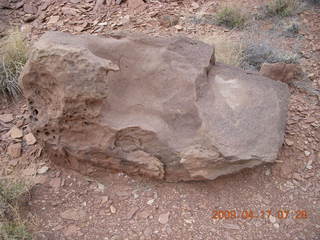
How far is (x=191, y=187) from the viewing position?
99.7 inches

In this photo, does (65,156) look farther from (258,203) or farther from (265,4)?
(265,4)

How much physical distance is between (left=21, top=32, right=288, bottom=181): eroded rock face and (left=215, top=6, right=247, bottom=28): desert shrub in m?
1.85

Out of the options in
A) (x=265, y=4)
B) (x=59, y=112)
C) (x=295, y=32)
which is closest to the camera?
(x=59, y=112)

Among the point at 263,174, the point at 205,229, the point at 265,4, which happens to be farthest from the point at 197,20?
the point at 205,229

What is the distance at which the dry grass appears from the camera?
3.45 metres

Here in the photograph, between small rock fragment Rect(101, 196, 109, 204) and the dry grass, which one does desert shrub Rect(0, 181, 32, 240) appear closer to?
small rock fragment Rect(101, 196, 109, 204)

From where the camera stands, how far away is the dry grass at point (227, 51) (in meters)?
3.45

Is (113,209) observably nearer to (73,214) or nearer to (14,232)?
(73,214)

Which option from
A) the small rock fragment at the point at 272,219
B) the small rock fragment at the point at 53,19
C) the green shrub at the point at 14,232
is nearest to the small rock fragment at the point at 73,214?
the green shrub at the point at 14,232

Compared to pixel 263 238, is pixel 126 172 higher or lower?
higher

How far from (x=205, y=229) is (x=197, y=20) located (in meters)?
2.73
